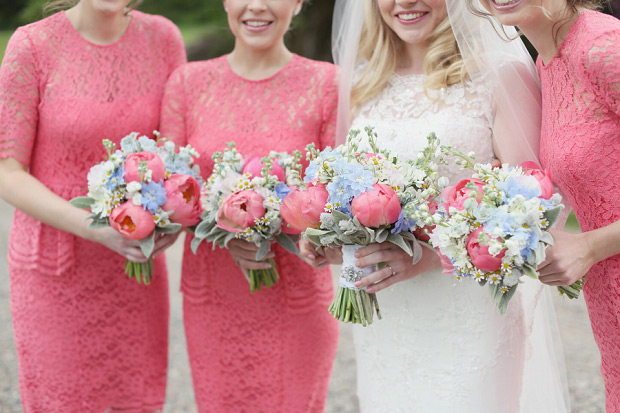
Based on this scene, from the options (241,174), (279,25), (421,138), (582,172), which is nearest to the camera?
(582,172)

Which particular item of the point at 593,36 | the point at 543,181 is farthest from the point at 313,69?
the point at 543,181

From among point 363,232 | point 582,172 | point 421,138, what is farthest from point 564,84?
point 363,232

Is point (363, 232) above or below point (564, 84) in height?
below

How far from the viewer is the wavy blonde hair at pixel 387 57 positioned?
10.6 feet

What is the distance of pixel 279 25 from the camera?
3680 mm

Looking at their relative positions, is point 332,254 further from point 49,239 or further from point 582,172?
point 49,239

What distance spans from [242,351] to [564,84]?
2.07 metres

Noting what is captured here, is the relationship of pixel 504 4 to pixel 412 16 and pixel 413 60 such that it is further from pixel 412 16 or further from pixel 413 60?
pixel 413 60

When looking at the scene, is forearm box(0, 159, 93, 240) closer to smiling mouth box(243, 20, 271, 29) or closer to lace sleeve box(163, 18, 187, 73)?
lace sleeve box(163, 18, 187, 73)

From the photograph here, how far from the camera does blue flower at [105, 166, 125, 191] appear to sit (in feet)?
10.7

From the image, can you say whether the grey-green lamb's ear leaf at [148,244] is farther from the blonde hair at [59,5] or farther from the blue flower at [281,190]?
the blonde hair at [59,5]

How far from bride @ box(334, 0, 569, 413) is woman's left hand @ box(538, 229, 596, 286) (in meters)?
0.52

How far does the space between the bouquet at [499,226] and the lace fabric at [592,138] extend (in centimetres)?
18

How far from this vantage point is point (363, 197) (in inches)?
105
